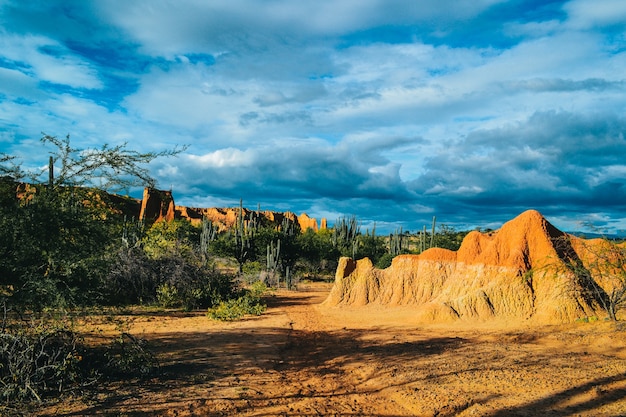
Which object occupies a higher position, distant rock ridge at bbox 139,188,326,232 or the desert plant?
distant rock ridge at bbox 139,188,326,232

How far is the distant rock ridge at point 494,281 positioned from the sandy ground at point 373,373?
5.00ft

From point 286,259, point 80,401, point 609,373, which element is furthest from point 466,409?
point 286,259

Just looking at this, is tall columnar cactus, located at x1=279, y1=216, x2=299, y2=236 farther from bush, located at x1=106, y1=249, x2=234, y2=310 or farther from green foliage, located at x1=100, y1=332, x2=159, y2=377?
green foliage, located at x1=100, y1=332, x2=159, y2=377

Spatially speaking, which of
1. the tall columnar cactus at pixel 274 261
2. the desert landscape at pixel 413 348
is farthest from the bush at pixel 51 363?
the tall columnar cactus at pixel 274 261

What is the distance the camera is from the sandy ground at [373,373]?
810cm

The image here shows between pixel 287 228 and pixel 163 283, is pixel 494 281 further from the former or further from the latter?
pixel 287 228

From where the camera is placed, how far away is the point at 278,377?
10281 millimetres

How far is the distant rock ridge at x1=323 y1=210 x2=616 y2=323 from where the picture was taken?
1717 cm

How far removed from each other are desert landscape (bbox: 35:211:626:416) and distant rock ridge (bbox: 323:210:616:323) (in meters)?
0.05

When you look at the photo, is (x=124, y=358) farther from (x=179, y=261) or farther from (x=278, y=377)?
(x=179, y=261)

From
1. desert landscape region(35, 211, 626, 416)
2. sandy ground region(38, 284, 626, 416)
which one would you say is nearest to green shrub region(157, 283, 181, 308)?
desert landscape region(35, 211, 626, 416)

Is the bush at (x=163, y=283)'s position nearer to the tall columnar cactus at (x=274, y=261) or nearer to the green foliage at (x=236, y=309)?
the green foliage at (x=236, y=309)

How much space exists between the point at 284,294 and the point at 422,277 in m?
10.5

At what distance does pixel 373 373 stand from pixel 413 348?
2.91 meters
